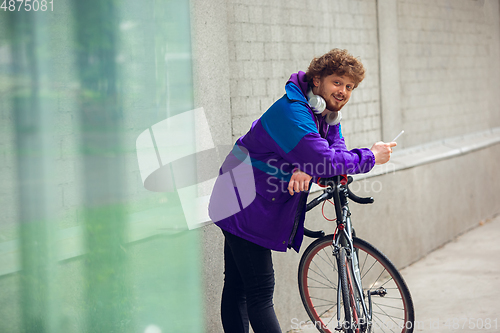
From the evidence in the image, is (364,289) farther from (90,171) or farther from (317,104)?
(90,171)

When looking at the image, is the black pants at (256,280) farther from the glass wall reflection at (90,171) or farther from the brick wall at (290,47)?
the brick wall at (290,47)

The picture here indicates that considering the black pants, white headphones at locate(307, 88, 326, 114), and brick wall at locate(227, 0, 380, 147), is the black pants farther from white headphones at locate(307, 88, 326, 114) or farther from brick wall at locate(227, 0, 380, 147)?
brick wall at locate(227, 0, 380, 147)

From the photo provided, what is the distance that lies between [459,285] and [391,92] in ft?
6.95

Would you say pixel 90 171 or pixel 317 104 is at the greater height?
pixel 317 104

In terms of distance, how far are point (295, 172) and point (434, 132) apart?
4516mm

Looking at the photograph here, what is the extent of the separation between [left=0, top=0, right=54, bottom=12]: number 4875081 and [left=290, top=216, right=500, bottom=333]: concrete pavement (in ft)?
9.67

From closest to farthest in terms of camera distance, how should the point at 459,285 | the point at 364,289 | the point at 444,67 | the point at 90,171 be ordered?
the point at 90,171, the point at 364,289, the point at 459,285, the point at 444,67

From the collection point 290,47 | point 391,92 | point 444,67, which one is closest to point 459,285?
point 391,92

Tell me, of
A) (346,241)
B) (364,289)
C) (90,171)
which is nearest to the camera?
(90,171)

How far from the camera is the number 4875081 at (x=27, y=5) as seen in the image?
8.14 ft

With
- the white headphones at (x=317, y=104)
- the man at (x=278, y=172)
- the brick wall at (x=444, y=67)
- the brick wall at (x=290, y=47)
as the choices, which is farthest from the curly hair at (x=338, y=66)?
the brick wall at (x=444, y=67)

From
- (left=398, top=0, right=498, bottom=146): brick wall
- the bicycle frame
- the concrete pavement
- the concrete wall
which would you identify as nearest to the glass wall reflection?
the concrete wall

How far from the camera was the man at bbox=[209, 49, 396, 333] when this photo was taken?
2643mm

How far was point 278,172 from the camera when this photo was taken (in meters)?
2.73
